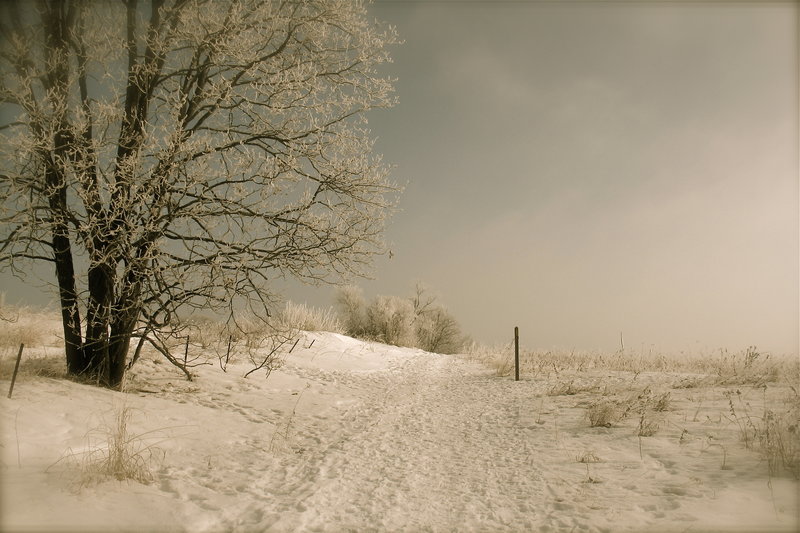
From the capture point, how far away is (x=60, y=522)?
287 centimetres

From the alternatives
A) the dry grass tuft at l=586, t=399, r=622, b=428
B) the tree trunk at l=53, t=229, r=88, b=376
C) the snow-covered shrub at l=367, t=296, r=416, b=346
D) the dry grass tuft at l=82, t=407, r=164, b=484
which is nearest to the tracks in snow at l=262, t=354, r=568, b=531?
the dry grass tuft at l=586, t=399, r=622, b=428

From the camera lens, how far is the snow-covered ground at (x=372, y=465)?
325cm

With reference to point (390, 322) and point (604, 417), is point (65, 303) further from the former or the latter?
point (390, 322)

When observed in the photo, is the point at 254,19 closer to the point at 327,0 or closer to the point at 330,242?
the point at 327,0

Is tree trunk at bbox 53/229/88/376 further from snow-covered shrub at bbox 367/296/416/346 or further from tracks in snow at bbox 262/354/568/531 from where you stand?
snow-covered shrub at bbox 367/296/416/346

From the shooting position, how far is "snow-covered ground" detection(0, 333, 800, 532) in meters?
3.25

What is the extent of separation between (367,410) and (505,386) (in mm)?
3876

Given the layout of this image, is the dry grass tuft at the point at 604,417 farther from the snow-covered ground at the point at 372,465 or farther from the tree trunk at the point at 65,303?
the tree trunk at the point at 65,303

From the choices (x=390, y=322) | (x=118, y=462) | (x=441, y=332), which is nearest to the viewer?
(x=118, y=462)

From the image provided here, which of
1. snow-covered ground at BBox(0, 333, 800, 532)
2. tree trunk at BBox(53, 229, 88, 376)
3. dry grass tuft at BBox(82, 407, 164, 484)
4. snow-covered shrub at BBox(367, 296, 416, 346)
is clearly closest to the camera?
snow-covered ground at BBox(0, 333, 800, 532)

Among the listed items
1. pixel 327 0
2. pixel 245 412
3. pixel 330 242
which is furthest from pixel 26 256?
pixel 327 0

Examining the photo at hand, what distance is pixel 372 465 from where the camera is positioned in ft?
15.4

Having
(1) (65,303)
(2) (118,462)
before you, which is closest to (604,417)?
(2) (118,462)

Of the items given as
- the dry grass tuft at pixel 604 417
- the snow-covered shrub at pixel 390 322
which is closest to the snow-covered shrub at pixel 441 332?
the snow-covered shrub at pixel 390 322
